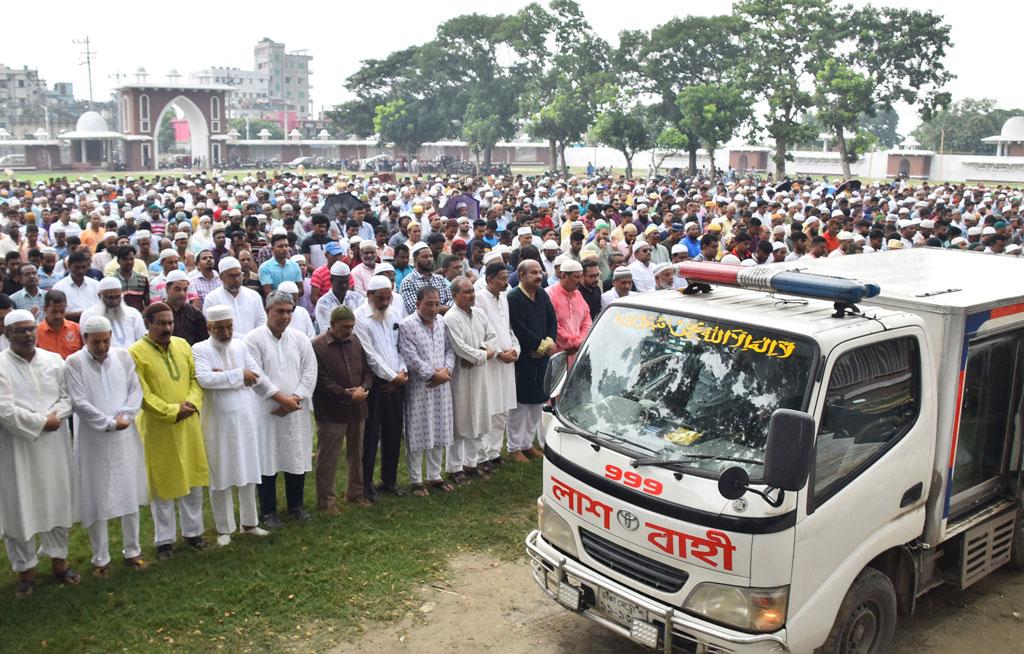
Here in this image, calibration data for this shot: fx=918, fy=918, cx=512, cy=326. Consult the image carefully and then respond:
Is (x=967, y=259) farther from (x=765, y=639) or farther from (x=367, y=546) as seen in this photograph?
(x=367, y=546)

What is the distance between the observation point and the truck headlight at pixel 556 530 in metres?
4.57

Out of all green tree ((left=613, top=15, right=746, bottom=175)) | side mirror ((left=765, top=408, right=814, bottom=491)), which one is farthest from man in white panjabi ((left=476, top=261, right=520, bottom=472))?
green tree ((left=613, top=15, right=746, bottom=175))

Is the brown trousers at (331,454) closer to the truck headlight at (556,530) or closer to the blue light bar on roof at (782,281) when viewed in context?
the truck headlight at (556,530)

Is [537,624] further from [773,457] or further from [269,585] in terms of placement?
[773,457]

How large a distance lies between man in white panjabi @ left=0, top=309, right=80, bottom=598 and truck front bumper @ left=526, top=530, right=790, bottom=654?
9.27 feet

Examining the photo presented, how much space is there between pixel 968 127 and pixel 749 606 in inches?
3000

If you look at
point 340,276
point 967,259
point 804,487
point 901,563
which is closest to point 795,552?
point 804,487

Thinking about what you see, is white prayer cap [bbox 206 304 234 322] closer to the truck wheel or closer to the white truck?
the white truck

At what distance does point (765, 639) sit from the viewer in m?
3.84

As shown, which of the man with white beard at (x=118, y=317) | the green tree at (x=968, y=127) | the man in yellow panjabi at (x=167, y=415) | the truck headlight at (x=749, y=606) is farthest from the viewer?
the green tree at (x=968, y=127)

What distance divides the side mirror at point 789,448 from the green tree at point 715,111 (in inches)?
1563

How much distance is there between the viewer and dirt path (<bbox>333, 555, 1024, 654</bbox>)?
496 cm

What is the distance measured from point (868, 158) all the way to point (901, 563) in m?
61.8

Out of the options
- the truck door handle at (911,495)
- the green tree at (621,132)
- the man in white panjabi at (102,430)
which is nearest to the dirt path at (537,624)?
the truck door handle at (911,495)
